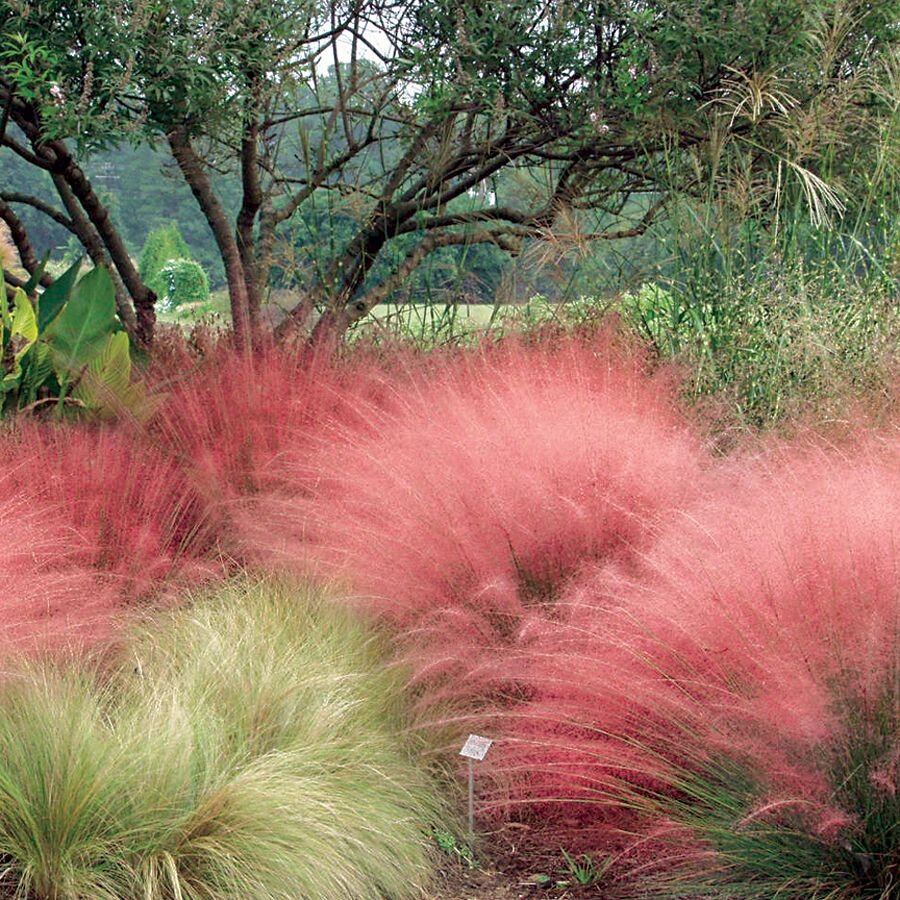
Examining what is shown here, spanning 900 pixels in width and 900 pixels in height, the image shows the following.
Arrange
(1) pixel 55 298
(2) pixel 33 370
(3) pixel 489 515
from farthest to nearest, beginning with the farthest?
1. (1) pixel 55 298
2. (2) pixel 33 370
3. (3) pixel 489 515

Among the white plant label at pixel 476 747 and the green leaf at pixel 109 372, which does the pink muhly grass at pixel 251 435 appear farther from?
the white plant label at pixel 476 747

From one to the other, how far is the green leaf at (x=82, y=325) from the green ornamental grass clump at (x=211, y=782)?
7.51 ft

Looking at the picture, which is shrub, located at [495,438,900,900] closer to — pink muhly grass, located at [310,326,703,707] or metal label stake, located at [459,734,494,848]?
metal label stake, located at [459,734,494,848]

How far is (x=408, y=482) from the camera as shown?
365cm

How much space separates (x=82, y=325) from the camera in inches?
209

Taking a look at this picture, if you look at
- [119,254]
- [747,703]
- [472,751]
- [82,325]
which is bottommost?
[472,751]

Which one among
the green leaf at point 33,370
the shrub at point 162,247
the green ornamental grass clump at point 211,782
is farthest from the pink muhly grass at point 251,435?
the shrub at point 162,247

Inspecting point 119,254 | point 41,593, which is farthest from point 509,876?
point 119,254

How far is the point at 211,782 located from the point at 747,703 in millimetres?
1084

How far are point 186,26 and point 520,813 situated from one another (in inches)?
148

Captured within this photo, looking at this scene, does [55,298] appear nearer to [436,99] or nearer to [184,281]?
[436,99]

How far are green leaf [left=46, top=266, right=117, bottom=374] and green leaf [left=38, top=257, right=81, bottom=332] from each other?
0.25 meters

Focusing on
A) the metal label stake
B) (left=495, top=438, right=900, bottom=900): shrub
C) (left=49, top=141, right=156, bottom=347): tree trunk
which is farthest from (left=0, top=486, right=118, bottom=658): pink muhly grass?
(left=49, top=141, right=156, bottom=347): tree trunk

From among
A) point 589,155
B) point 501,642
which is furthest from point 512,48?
point 501,642
